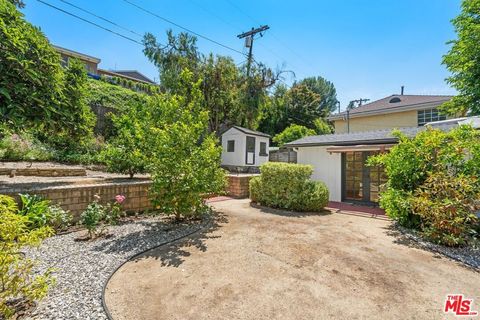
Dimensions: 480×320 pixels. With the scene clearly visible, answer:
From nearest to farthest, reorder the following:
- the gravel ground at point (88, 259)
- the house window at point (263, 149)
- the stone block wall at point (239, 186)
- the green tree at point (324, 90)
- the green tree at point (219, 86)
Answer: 1. the gravel ground at point (88, 259)
2. the stone block wall at point (239, 186)
3. the green tree at point (219, 86)
4. the house window at point (263, 149)
5. the green tree at point (324, 90)

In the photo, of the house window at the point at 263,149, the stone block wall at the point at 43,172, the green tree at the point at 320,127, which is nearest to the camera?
the stone block wall at the point at 43,172

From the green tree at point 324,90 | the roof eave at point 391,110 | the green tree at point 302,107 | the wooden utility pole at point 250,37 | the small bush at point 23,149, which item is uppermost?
the green tree at point 324,90

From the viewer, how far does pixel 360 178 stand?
9.43 m

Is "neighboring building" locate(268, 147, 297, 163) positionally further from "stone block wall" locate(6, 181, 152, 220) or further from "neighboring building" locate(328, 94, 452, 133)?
"stone block wall" locate(6, 181, 152, 220)

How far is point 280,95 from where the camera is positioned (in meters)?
23.1

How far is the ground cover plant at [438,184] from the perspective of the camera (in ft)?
15.8

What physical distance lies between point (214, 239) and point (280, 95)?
67.0 ft

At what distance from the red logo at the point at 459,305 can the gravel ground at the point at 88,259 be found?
13.4 feet

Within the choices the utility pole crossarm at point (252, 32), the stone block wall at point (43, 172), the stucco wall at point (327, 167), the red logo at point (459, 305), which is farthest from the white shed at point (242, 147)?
the red logo at point (459, 305)

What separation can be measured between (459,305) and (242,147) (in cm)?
1508

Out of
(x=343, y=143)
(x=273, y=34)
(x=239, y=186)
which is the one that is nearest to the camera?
(x=343, y=143)

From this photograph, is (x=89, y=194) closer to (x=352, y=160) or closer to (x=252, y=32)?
(x=352, y=160)

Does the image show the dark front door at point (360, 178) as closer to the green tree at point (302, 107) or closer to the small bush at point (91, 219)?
the small bush at point (91, 219)

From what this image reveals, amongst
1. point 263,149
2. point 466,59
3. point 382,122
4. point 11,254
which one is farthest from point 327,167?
point 382,122
